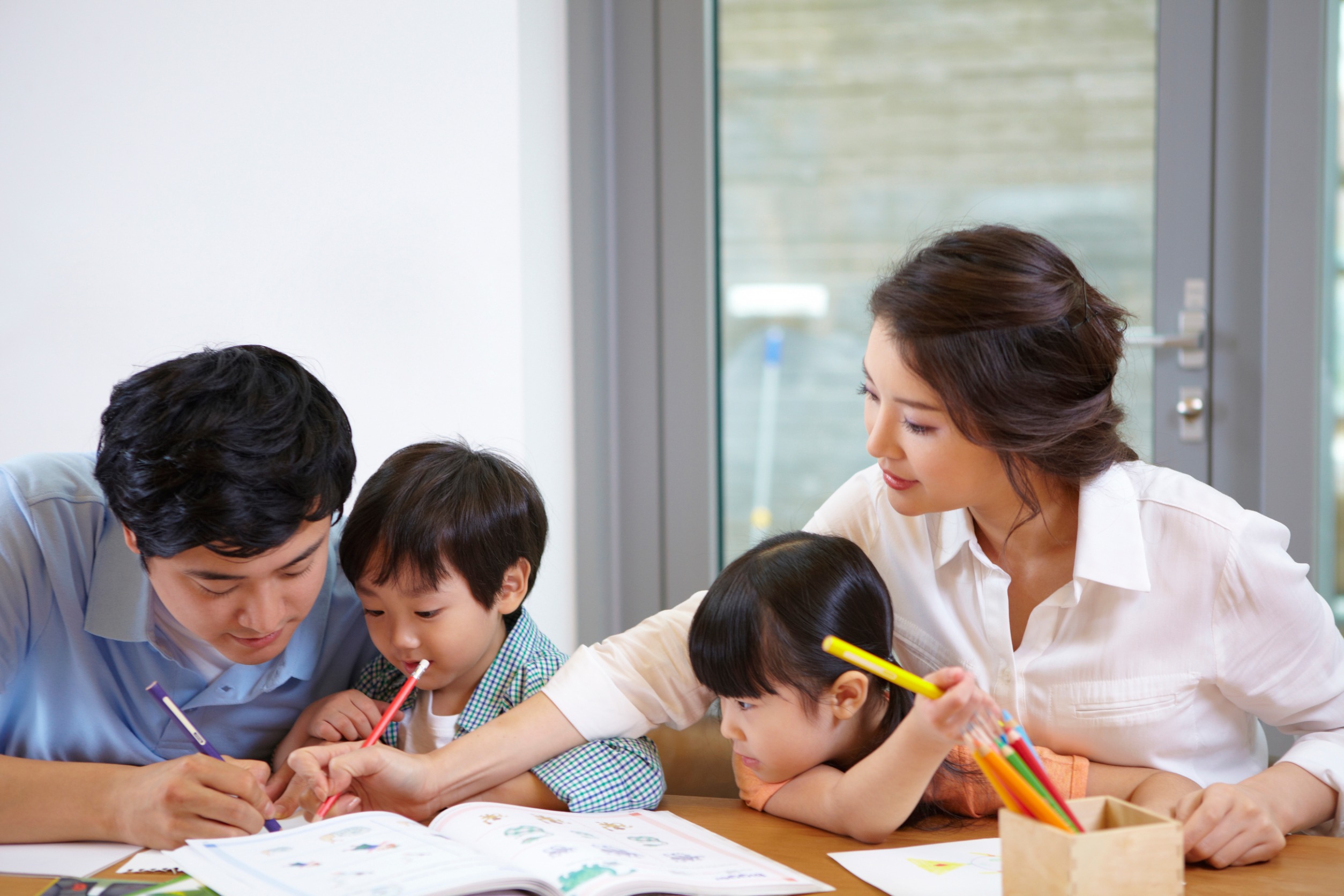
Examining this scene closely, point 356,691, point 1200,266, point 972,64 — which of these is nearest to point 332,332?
point 356,691

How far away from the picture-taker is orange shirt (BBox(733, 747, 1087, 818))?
1073mm

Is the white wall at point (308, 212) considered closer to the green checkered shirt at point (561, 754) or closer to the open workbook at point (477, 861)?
the green checkered shirt at point (561, 754)

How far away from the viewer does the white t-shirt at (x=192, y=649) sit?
1.20 m

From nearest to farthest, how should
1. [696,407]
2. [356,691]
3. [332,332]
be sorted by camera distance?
[356,691]
[332,332]
[696,407]

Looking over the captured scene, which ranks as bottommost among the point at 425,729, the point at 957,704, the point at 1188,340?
the point at 425,729

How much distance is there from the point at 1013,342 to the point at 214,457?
2.55 ft

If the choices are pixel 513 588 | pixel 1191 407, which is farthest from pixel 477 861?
pixel 1191 407

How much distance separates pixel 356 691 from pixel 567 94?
1.36m

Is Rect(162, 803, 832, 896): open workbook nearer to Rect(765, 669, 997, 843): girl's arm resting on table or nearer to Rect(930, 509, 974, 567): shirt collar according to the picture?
Rect(765, 669, 997, 843): girl's arm resting on table

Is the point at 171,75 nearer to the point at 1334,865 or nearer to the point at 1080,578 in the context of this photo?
the point at 1080,578

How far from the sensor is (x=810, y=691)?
108 centimetres

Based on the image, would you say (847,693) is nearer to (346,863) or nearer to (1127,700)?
(1127,700)

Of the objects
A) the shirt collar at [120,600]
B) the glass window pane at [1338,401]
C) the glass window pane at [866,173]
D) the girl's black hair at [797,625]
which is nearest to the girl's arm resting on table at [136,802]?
the shirt collar at [120,600]

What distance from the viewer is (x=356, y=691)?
1.25m
